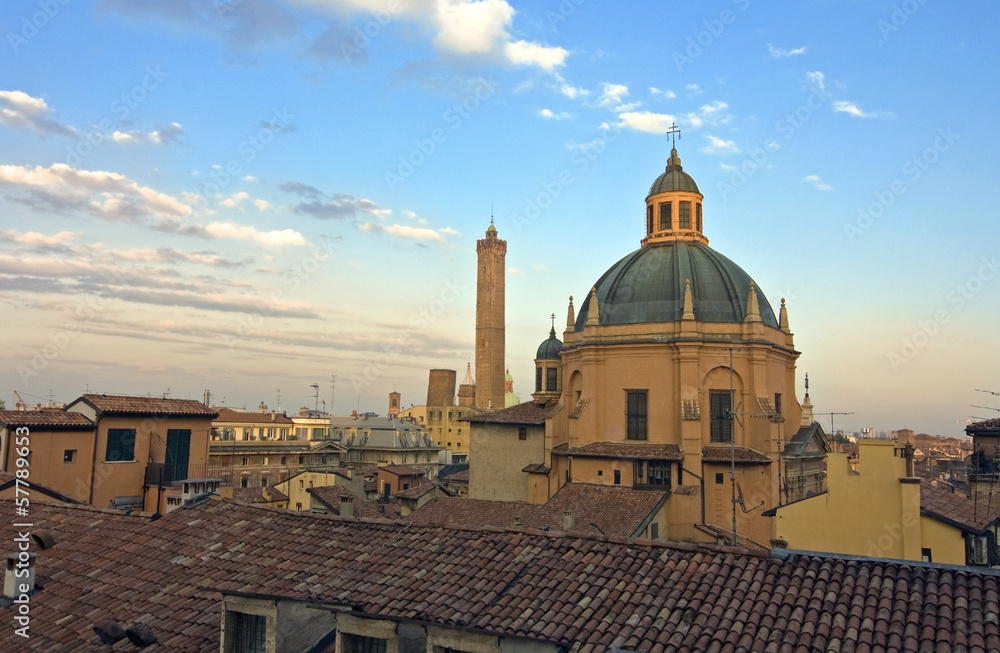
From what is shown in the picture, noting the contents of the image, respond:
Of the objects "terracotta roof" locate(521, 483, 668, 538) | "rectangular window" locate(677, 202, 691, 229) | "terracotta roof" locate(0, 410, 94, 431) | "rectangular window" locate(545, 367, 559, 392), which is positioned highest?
"rectangular window" locate(677, 202, 691, 229)

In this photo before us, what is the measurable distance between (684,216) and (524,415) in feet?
46.9

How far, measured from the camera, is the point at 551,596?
386 inches

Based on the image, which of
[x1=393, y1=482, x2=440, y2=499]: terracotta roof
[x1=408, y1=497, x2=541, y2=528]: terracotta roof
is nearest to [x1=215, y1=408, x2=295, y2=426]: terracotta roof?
[x1=393, y1=482, x2=440, y2=499]: terracotta roof

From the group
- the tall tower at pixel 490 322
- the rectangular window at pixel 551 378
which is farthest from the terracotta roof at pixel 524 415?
the tall tower at pixel 490 322

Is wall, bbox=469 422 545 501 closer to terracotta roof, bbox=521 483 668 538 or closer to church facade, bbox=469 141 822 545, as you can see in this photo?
church facade, bbox=469 141 822 545

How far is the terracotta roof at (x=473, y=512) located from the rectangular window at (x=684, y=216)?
1755 cm

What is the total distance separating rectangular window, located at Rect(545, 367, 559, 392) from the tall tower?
55.6m

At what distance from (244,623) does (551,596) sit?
469 centimetres

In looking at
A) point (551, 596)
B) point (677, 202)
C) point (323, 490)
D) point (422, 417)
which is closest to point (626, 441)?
point (677, 202)

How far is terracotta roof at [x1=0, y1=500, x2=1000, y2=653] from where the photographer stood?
8469 mm

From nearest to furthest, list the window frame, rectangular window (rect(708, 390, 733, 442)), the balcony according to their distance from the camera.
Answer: rectangular window (rect(708, 390, 733, 442)), the window frame, the balcony

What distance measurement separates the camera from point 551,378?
46406mm

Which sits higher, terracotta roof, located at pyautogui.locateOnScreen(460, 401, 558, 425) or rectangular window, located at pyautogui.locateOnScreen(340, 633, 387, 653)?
terracotta roof, located at pyautogui.locateOnScreen(460, 401, 558, 425)

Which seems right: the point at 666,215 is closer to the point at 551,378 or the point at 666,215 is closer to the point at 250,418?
the point at 551,378
